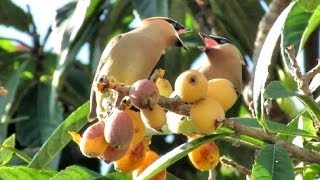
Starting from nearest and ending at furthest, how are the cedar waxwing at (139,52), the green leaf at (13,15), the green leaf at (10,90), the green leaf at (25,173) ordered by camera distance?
the cedar waxwing at (139,52), the green leaf at (25,173), the green leaf at (10,90), the green leaf at (13,15)

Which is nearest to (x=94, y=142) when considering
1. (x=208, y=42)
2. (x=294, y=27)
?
(x=208, y=42)

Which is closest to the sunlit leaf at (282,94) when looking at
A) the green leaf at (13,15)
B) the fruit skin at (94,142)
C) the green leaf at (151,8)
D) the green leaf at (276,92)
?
the green leaf at (276,92)

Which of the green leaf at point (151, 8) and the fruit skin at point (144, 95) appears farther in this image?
the green leaf at point (151, 8)

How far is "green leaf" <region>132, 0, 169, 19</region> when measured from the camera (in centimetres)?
248

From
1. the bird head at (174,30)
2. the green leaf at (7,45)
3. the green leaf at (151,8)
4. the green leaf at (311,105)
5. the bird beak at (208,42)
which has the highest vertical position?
the bird head at (174,30)

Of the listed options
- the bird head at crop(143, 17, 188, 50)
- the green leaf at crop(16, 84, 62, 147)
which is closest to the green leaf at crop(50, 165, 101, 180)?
the bird head at crop(143, 17, 188, 50)

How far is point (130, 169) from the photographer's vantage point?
1328 mm

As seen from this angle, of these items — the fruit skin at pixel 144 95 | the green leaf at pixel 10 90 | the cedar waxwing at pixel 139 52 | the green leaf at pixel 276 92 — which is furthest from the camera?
the green leaf at pixel 10 90

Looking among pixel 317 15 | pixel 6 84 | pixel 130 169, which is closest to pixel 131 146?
pixel 130 169

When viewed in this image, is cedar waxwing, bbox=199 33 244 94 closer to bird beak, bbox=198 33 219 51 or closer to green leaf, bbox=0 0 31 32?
bird beak, bbox=198 33 219 51

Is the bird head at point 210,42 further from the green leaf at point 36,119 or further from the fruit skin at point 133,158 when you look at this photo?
the green leaf at point 36,119

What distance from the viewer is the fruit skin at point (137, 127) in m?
1.27

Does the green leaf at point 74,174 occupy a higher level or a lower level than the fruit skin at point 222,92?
lower

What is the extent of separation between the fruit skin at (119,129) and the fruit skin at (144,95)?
0.03 metres
